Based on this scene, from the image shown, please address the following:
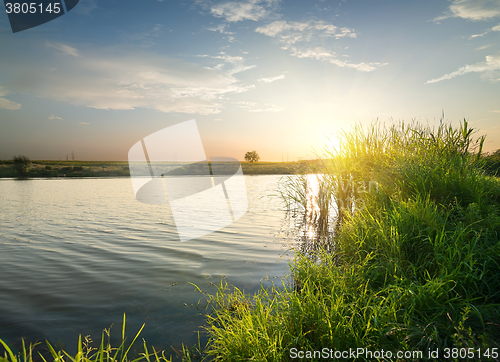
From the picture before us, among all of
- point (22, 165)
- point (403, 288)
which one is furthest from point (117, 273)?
point (22, 165)

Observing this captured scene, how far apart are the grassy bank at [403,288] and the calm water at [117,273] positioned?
925 mm

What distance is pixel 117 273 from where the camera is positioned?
639 centimetres

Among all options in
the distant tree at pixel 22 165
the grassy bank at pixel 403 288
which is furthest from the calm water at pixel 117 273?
the distant tree at pixel 22 165

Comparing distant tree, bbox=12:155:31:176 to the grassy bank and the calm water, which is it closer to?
the calm water

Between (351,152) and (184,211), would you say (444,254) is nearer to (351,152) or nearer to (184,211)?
(351,152)

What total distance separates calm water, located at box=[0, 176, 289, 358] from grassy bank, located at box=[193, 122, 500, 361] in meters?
0.92

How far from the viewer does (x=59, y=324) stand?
424cm

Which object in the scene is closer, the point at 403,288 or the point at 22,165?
the point at 403,288

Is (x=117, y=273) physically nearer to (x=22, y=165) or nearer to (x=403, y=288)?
(x=403, y=288)

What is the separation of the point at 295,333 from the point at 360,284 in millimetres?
1272

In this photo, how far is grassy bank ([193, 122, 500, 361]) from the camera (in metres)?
2.70

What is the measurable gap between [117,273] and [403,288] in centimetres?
625

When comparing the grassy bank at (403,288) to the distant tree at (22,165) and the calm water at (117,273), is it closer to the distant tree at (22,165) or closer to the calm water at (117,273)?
the calm water at (117,273)

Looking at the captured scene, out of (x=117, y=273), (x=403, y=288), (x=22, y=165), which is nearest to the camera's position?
(x=403, y=288)
